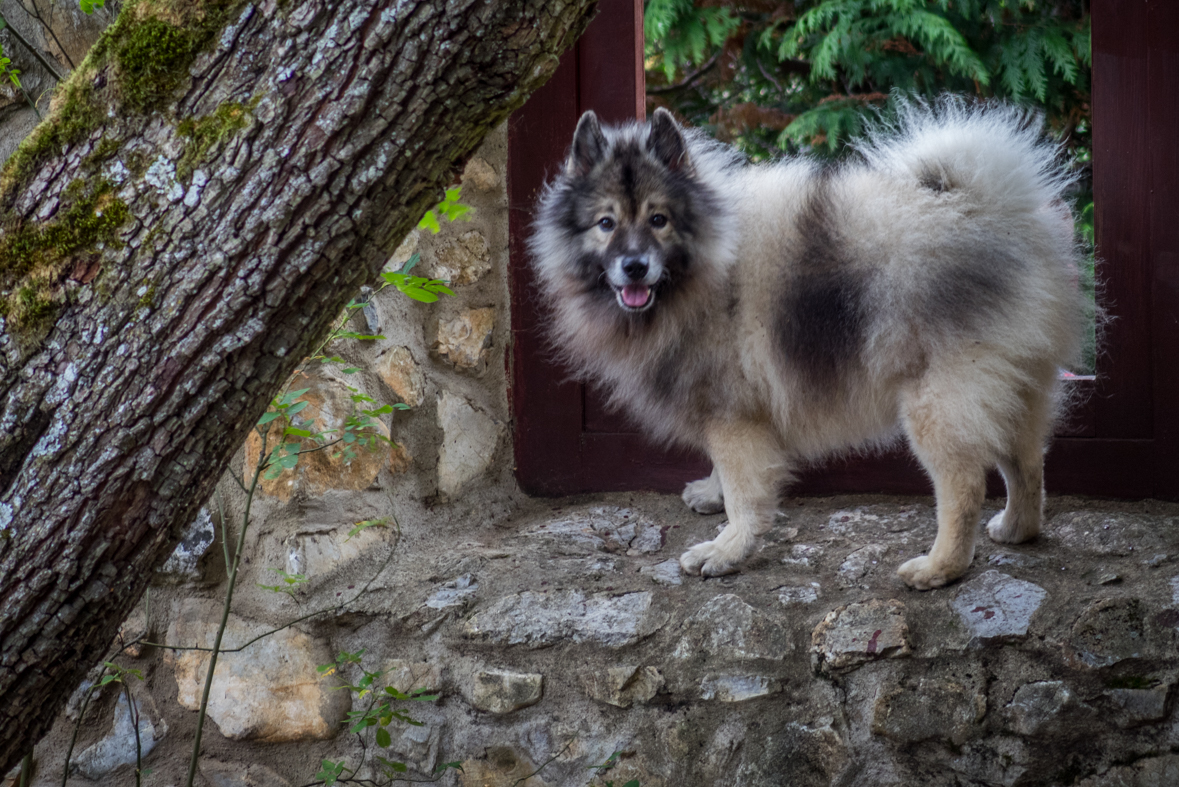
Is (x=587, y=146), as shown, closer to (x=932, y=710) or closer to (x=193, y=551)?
(x=193, y=551)

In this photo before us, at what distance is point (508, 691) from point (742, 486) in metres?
0.85

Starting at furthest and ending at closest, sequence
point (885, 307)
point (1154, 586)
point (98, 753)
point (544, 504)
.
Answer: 1. point (544, 504)
2. point (98, 753)
3. point (885, 307)
4. point (1154, 586)

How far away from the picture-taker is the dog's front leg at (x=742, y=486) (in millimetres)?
2598

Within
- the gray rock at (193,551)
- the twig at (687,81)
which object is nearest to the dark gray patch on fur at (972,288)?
the gray rock at (193,551)

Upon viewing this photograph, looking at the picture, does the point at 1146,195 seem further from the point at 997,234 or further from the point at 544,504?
the point at 544,504

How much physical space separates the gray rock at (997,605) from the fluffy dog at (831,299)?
74mm

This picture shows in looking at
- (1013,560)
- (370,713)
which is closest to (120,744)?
(370,713)

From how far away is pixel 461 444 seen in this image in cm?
297

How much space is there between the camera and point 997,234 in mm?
2258

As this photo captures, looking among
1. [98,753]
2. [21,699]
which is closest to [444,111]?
[21,699]

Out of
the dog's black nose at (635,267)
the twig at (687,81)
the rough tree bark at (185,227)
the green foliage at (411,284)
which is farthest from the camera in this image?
the twig at (687,81)

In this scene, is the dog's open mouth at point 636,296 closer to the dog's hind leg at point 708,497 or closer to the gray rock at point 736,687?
the dog's hind leg at point 708,497

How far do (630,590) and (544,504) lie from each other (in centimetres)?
74

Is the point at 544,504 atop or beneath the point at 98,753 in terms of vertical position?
atop
